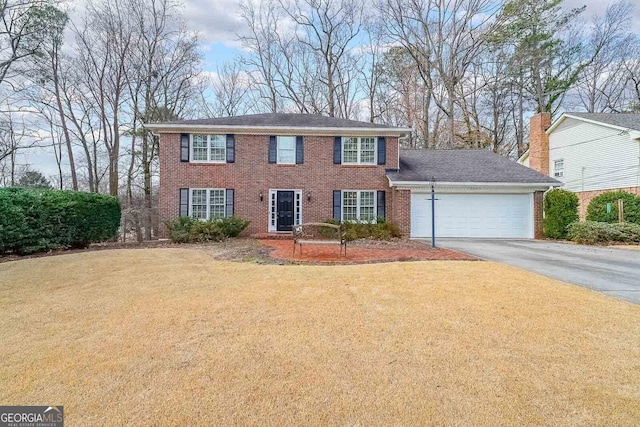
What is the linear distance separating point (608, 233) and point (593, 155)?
7.79 m

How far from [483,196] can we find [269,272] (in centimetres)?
1112

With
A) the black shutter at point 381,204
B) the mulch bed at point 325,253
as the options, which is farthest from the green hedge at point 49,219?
the black shutter at point 381,204

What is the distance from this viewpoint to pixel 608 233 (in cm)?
1215

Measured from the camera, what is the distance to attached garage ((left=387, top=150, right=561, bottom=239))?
14.0 metres

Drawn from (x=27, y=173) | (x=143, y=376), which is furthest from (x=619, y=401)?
(x=27, y=173)

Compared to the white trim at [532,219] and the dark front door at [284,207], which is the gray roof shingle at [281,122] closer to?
the dark front door at [284,207]

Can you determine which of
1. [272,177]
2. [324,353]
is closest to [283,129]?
[272,177]

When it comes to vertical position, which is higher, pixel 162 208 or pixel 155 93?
pixel 155 93

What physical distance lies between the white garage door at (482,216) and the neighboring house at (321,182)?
42mm

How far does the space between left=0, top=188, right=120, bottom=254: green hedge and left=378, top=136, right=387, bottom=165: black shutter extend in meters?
11.2

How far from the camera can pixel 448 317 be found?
4.19 meters

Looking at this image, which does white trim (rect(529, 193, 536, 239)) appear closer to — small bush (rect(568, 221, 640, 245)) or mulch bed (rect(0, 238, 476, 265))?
small bush (rect(568, 221, 640, 245))

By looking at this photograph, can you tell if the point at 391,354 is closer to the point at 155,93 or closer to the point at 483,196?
the point at 483,196

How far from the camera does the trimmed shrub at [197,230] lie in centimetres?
1223
